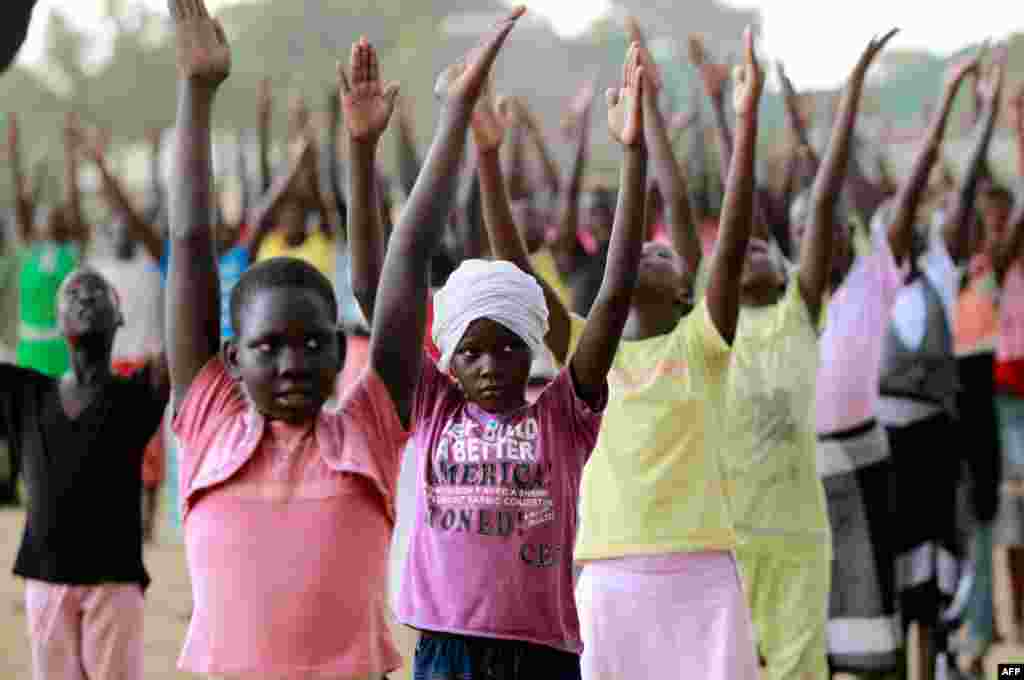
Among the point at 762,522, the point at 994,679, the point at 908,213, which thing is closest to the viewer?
the point at 762,522

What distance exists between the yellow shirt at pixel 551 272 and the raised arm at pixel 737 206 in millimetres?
2856

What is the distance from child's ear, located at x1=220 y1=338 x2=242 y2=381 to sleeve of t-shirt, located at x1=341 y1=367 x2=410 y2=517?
206 millimetres

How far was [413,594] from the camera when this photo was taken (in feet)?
11.0

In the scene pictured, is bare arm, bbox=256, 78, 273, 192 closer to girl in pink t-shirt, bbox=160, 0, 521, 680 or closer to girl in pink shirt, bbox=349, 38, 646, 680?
girl in pink shirt, bbox=349, 38, 646, 680

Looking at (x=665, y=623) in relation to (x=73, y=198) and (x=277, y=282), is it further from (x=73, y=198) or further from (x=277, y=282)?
(x=73, y=198)

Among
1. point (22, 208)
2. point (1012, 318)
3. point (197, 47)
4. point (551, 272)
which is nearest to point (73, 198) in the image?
point (22, 208)

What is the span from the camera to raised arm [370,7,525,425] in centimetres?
305

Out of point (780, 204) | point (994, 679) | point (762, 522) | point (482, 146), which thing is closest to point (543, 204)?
point (780, 204)

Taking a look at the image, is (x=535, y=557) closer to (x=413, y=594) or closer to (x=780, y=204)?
(x=413, y=594)

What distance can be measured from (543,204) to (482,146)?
626cm

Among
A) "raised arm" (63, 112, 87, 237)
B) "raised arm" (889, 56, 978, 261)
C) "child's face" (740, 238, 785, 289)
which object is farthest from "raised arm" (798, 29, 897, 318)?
"raised arm" (63, 112, 87, 237)

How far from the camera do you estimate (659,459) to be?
13.5 feet

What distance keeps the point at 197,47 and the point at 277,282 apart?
17.6 inches

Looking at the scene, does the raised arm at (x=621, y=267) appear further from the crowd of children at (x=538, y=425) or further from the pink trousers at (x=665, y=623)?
the pink trousers at (x=665, y=623)
